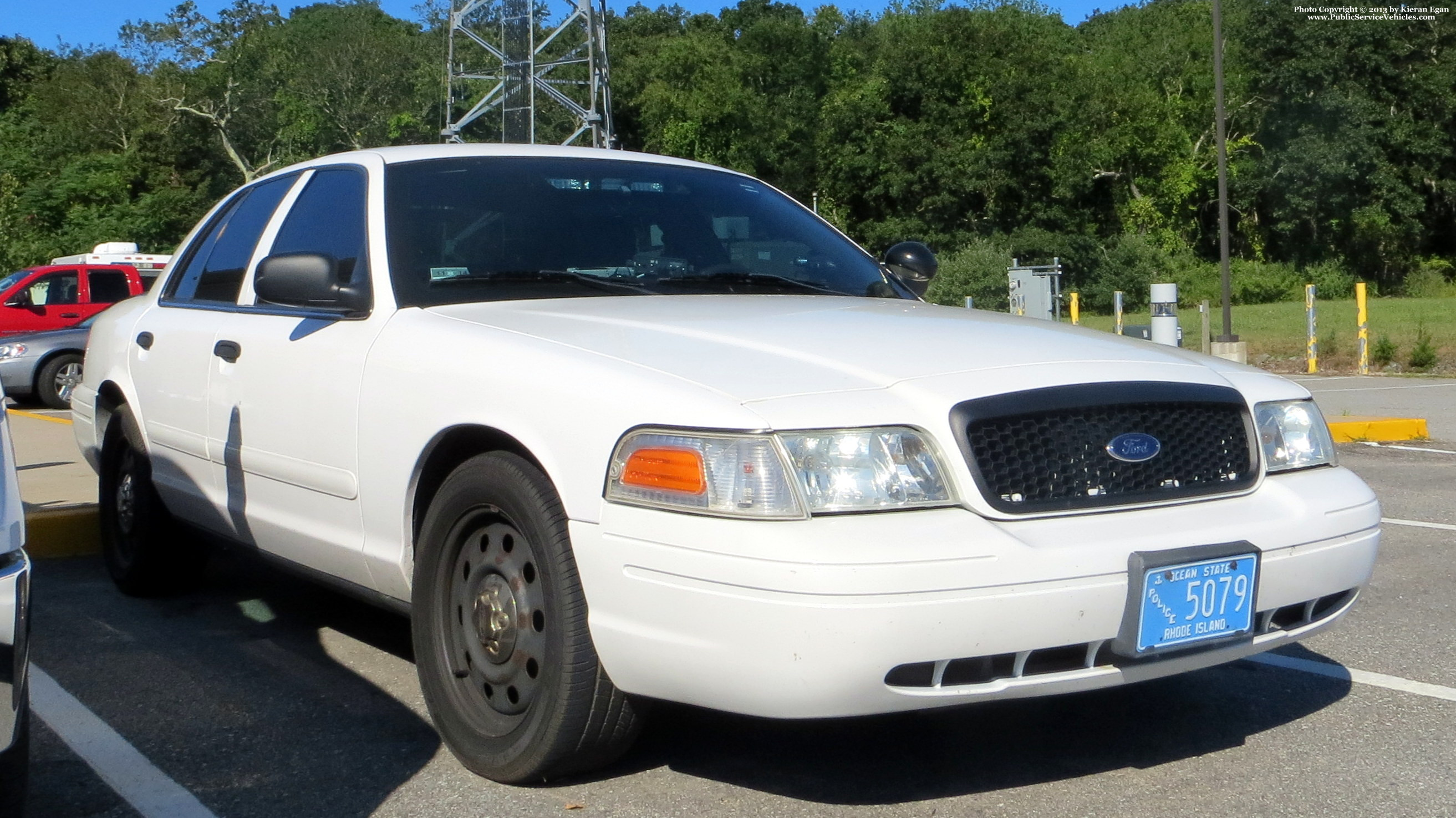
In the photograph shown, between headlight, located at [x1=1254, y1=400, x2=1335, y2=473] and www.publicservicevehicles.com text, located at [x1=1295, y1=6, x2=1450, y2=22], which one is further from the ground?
www.publicservicevehicles.com text, located at [x1=1295, y1=6, x2=1450, y2=22]

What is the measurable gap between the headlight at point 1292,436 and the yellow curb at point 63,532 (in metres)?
4.79

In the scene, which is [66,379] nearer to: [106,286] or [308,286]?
[106,286]

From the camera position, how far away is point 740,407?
2.91 meters

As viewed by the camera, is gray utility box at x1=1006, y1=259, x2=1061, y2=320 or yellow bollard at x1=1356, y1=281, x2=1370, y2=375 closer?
yellow bollard at x1=1356, y1=281, x2=1370, y2=375

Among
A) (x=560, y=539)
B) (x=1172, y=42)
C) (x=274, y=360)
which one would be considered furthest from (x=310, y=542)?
(x=1172, y=42)

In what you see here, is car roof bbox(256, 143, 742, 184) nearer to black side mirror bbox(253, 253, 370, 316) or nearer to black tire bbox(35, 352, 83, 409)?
black side mirror bbox(253, 253, 370, 316)

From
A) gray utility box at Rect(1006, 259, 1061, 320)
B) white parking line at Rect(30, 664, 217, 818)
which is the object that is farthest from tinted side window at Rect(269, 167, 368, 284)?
gray utility box at Rect(1006, 259, 1061, 320)

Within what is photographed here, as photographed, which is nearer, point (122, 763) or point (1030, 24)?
point (122, 763)

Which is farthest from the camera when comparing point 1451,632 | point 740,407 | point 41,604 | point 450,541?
point 41,604

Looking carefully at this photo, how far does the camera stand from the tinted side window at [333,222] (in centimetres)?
421

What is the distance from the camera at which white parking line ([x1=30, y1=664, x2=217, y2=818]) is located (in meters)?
3.27

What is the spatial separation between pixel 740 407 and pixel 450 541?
0.93 m

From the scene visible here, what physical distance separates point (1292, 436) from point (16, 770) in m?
2.82

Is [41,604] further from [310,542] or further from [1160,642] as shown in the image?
[1160,642]
